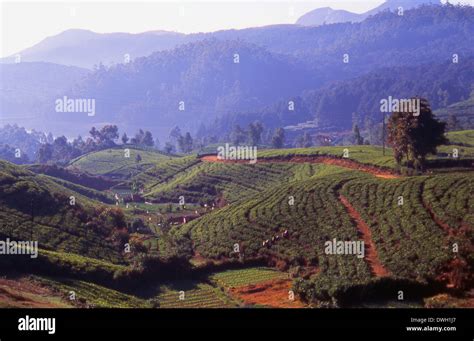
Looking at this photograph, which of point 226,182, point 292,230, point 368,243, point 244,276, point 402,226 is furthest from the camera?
point 226,182

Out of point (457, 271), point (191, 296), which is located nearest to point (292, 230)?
point (191, 296)

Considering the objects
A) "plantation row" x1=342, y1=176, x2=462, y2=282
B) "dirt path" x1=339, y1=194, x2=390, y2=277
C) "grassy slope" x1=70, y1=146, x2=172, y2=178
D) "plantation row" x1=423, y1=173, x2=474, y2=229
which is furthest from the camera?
"grassy slope" x1=70, y1=146, x2=172, y2=178

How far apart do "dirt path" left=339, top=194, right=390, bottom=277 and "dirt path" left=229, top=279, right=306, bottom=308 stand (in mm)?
4268

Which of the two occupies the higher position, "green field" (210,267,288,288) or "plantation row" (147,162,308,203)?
"plantation row" (147,162,308,203)

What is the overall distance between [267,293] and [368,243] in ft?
23.9

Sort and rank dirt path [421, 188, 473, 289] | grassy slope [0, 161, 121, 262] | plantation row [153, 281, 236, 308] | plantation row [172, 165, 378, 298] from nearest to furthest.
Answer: dirt path [421, 188, 473, 289]
plantation row [153, 281, 236, 308]
plantation row [172, 165, 378, 298]
grassy slope [0, 161, 121, 262]

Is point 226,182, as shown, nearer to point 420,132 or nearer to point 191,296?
point 420,132

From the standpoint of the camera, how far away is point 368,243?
28.9 m

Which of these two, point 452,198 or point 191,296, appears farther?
point 452,198

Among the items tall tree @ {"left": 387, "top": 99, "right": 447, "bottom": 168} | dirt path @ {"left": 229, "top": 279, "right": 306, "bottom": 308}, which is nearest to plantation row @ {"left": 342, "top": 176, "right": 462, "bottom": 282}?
tall tree @ {"left": 387, "top": 99, "right": 447, "bottom": 168}

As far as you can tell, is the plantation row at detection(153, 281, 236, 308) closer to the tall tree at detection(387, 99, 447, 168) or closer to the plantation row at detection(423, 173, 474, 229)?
the plantation row at detection(423, 173, 474, 229)

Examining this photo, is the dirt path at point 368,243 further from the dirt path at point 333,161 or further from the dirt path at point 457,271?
the dirt path at point 333,161

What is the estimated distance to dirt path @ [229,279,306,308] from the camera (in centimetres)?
2302
